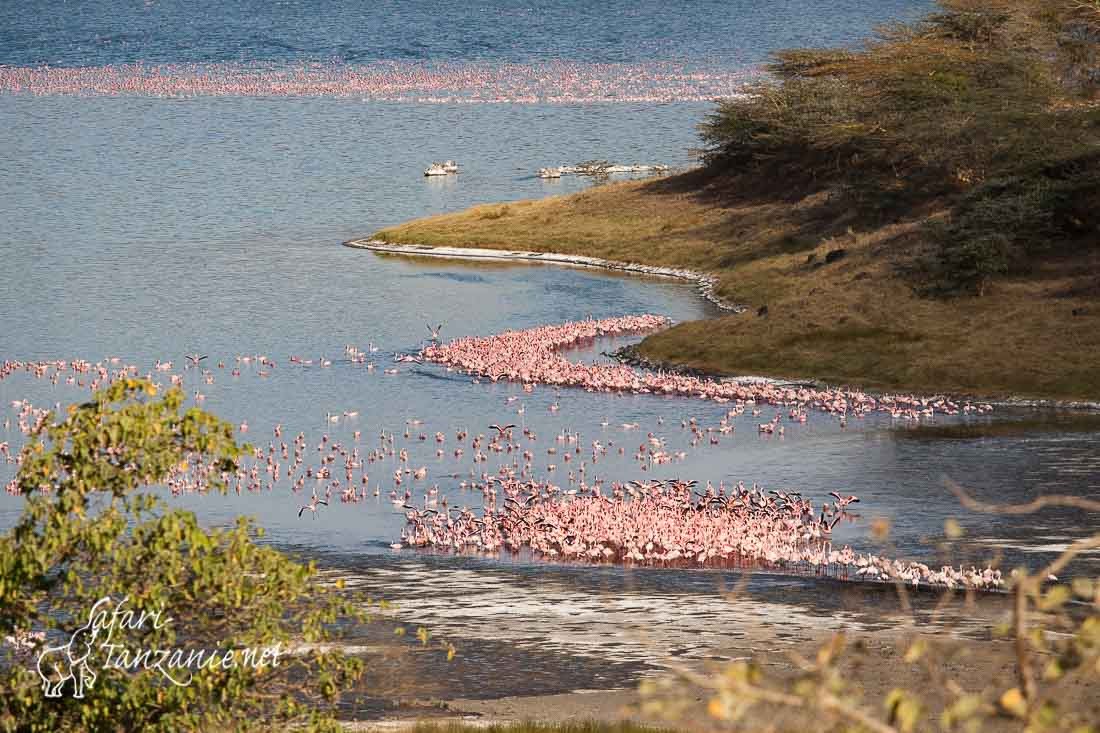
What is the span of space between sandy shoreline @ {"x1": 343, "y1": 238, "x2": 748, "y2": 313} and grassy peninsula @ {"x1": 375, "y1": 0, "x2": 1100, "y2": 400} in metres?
0.61

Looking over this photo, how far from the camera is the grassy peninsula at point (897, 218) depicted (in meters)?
46.5

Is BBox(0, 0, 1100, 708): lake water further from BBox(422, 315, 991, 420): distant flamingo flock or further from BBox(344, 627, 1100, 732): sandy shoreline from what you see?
BBox(422, 315, 991, 420): distant flamingo flock

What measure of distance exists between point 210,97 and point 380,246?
87.9 meters

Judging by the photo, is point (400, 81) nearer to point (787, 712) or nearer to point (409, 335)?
point (409, 335)

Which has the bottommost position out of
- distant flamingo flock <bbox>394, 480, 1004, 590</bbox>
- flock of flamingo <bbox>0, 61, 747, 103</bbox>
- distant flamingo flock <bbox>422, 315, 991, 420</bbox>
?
distant flamingo flock <bbox>394, 480, 1004, 590</bbox>

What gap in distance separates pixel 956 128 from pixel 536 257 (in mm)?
20105

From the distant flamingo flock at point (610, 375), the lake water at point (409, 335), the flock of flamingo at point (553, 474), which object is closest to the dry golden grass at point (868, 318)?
the distant flamingo flock at point (610, 375)

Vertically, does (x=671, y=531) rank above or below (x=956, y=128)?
below

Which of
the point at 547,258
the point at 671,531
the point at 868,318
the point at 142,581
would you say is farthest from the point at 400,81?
the point at 142,581

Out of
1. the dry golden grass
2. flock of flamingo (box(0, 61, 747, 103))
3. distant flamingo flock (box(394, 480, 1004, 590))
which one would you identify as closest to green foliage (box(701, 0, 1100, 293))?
the dry golden grass

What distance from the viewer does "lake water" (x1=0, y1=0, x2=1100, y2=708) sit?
2548 centimetres

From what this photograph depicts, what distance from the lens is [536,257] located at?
240ft

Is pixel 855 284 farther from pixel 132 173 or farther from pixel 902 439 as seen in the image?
pixel 132 173

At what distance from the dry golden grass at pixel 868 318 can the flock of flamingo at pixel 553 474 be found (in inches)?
76.2
